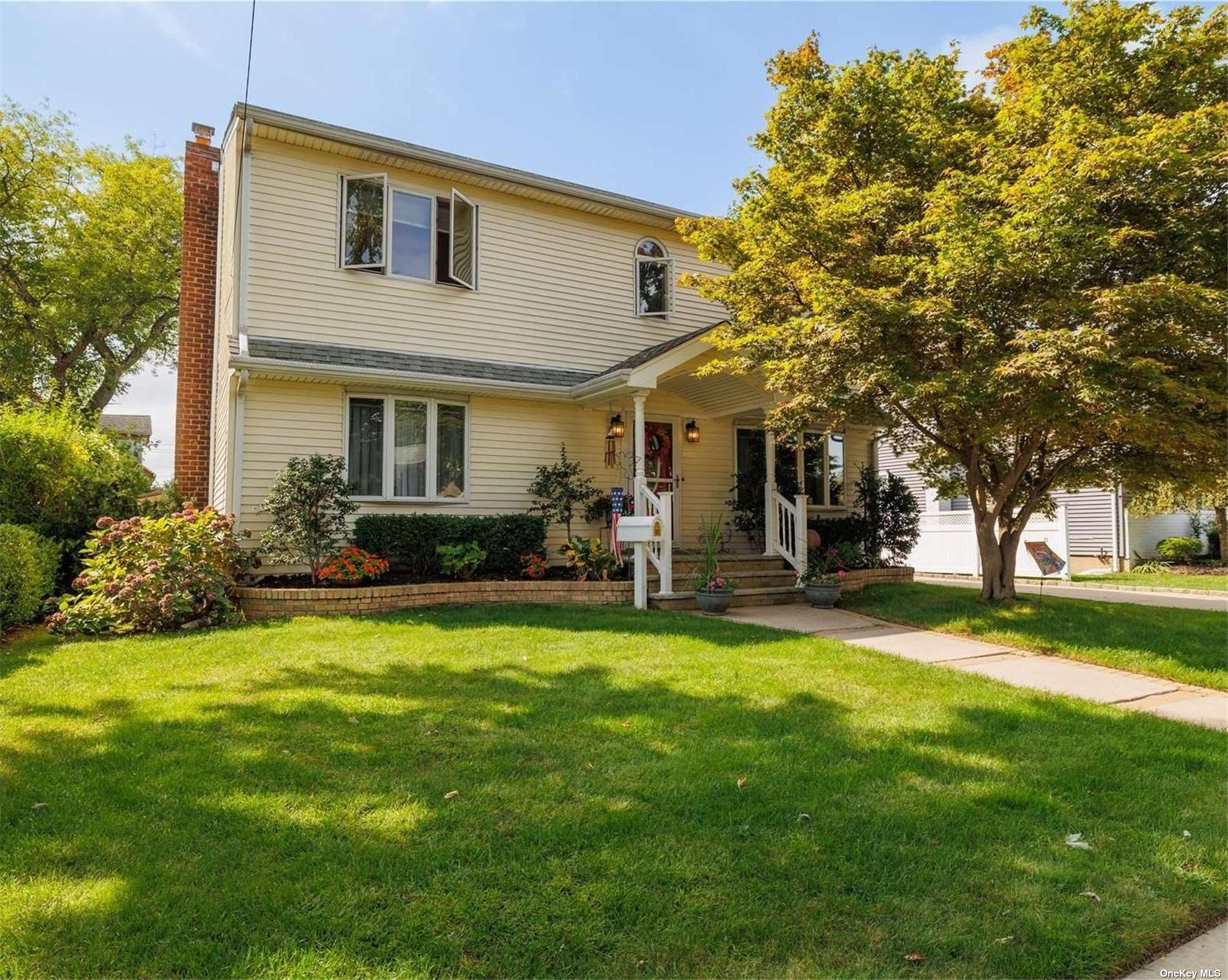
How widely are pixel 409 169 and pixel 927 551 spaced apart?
15.0 metres

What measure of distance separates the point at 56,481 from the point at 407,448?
4800 mm

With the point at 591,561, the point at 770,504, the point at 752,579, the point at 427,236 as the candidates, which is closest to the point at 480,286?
the point at 427,236

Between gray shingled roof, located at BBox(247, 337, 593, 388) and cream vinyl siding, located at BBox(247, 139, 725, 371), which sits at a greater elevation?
cream vinyl siding, located at BBox(247, 139, 725, 371)

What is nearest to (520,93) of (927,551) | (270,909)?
(270,909)

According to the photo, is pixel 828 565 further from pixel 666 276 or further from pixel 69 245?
pixel 69 245

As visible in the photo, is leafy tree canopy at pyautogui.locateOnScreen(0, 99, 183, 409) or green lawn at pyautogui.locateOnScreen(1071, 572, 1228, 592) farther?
leafy tree canopy at pyautogui.locateOnScreen(0, 99, 183, 409)

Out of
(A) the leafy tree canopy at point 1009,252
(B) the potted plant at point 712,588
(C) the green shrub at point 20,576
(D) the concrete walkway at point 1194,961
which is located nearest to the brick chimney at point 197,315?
(C) the green shrub at point 20,576

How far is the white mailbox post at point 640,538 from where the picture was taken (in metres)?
8.78

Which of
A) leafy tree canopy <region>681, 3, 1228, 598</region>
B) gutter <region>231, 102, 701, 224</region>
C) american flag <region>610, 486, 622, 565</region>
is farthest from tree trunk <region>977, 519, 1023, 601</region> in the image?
gutter <region>231, 102, 701, 224</region>

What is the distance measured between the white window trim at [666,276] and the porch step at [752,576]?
4591mm

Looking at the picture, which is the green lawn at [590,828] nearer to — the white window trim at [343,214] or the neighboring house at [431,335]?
the neighboring house at [431,335]

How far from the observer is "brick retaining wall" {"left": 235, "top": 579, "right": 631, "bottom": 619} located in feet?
26.3

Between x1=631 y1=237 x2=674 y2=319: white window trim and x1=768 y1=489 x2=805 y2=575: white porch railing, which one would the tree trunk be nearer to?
x1=768 y1=489 x2=805 y2=575: white porch railing

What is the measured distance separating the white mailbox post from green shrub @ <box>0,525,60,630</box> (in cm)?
664
